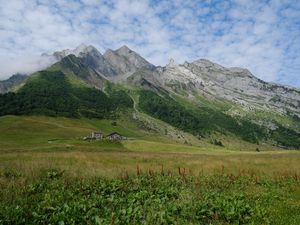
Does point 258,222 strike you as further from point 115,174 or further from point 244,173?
point 244,173

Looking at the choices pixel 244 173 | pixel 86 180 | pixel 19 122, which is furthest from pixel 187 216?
pixel 19 122

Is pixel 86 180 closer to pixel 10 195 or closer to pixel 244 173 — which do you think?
pixel 10 195

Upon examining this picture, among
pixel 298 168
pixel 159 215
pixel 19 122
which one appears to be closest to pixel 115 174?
pixel 159 215

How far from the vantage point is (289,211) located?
512 inches

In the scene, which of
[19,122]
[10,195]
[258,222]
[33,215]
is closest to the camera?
[33,215]

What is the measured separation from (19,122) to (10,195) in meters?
183

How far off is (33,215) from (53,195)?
3033mm

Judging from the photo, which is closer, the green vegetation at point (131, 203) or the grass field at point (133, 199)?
the green vegetation at point (131, 203)

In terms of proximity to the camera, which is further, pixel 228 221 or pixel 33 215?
pixel 228 221

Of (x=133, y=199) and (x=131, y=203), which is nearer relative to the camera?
(x=131, y=203)

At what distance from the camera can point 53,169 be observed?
19.0 m

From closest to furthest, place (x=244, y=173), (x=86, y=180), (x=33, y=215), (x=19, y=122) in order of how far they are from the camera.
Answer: (x=33, y=215) → (x=86, y=180) → (x=244, y=173) → (x=19, y=122)

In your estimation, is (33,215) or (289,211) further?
(289,211)

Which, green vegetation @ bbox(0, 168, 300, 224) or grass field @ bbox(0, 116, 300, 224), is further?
grass field @ bbox(0, 116, 300, 224)
